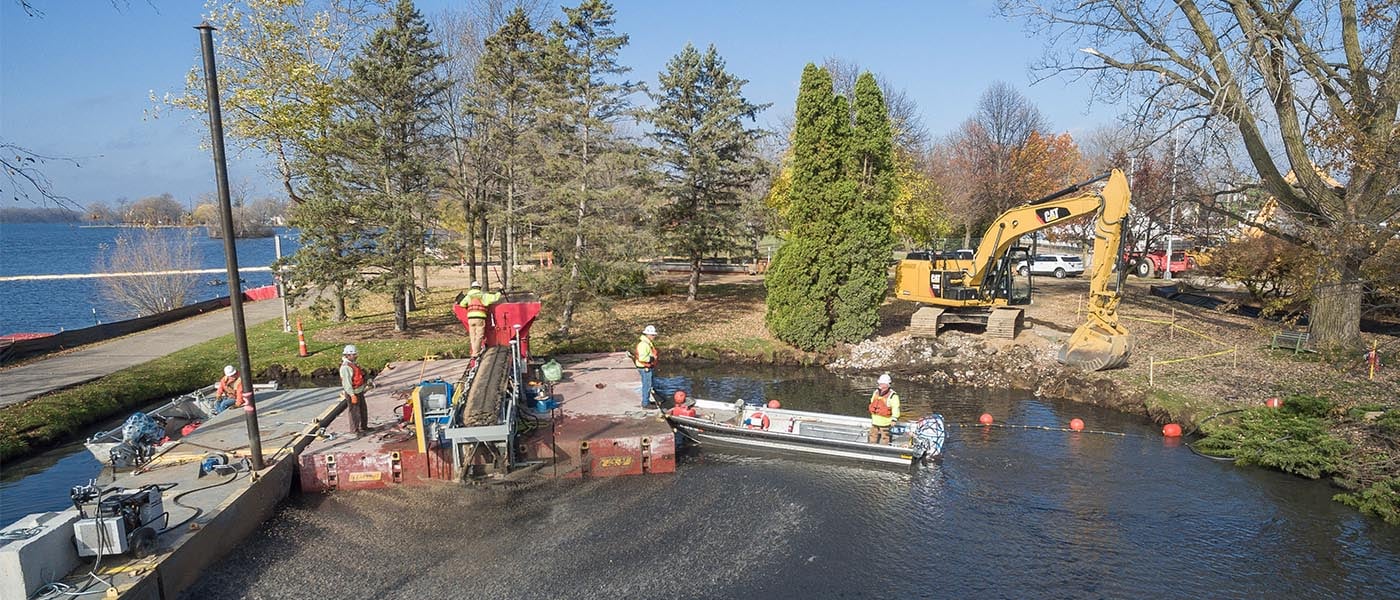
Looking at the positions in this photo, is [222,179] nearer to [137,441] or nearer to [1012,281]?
[137,441]

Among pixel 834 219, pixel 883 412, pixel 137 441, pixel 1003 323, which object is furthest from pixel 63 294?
pixel 1003 323

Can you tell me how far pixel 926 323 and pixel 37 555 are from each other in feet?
67.1

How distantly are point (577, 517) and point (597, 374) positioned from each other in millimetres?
6766

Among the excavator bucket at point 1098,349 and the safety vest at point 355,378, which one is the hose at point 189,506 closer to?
the safety vest at point 355,378

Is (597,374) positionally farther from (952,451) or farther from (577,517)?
(952,451)

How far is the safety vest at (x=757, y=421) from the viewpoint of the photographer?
569 inches

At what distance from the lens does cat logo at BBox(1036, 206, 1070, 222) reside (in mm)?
19172

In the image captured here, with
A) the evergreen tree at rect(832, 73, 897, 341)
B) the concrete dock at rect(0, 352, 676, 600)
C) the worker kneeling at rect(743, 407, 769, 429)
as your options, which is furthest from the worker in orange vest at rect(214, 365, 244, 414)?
the evergreen tree at rect(832, 73, 897, 341)

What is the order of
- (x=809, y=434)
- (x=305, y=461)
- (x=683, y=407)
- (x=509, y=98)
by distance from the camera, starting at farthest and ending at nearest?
(x=509, y=98), (x=683, y=407), (x=809, y=434), (x=305, y=461)

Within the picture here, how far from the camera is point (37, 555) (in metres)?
7.54

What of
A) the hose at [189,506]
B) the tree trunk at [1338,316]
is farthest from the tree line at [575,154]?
the hose at [189,506]

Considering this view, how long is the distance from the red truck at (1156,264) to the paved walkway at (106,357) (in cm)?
4065

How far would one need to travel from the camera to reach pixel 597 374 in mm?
17781

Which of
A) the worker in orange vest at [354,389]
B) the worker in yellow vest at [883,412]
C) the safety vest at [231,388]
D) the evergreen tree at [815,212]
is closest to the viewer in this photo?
the worker in orange vest at [354,389]
